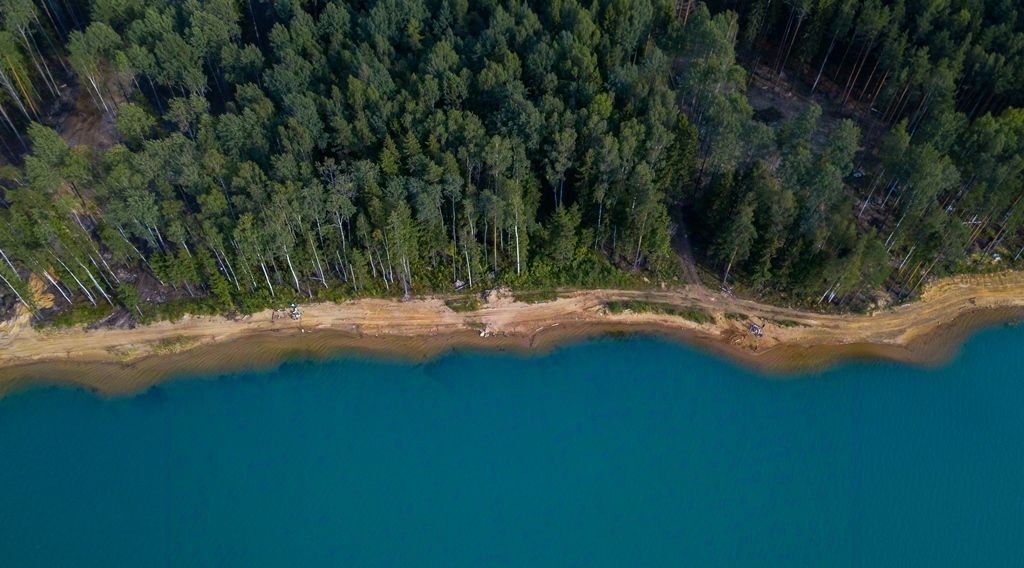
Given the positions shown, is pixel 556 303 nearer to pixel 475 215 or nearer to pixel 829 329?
pixel 475 215

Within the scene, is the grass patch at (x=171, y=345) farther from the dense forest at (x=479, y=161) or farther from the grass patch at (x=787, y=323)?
the grass patch at (x=787, y=323)

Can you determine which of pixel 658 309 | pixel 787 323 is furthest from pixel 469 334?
pixel 787 323

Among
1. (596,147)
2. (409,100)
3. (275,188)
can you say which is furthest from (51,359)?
(596,147)

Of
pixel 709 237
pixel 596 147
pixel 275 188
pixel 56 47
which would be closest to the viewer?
pixel 275 188

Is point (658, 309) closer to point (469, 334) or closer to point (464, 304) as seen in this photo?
point (469, 334)

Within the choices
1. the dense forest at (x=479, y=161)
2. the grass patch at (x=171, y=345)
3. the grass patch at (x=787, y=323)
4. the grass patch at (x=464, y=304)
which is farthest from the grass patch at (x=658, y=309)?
the grass patch at (x=171, y=345)

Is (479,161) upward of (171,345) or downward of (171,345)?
upward
